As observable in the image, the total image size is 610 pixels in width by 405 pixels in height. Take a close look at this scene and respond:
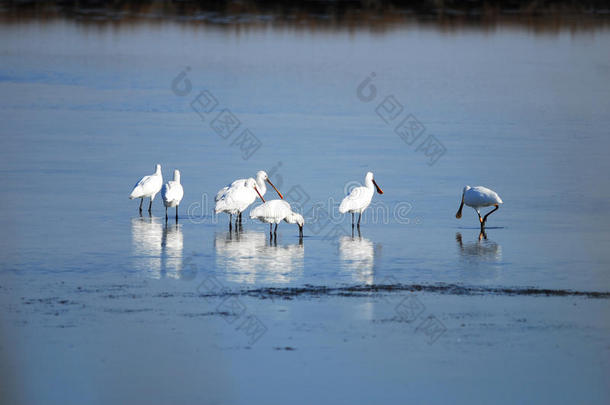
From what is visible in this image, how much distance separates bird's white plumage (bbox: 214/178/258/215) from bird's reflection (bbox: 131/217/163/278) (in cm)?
82

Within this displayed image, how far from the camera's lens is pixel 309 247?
12.1 meters

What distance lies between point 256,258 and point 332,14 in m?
44.2

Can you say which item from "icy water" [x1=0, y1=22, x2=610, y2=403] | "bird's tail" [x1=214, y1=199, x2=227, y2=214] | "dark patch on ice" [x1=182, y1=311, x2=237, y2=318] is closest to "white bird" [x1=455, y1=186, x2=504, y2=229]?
"icy water" [x1=0, y1=22, x2=610, y2=403]

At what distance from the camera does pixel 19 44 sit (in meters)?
40.9

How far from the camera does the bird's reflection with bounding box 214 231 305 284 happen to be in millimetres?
10430

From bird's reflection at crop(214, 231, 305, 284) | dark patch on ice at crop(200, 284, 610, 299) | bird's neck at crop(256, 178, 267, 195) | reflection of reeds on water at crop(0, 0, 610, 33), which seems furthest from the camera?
reflection of reeds on water at crop(0, 0, 610, 33)

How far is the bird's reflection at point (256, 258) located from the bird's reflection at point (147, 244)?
2.20 ft

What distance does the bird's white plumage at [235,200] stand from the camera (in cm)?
1330

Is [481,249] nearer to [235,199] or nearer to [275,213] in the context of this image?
[275,213]

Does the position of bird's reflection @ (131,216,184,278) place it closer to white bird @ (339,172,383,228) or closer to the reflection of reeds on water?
white bird @ (339,172,383,228)

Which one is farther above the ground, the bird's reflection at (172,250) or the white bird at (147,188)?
the white bird at (147,188)

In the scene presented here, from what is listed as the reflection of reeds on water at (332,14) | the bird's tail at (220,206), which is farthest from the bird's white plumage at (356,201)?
the reflection of reeds on water at (332,14)

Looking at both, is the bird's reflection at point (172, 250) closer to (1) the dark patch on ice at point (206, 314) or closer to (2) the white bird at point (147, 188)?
(2) the white bird at point (147, 188)

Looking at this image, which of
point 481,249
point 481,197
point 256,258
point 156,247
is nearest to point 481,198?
point 481,197
